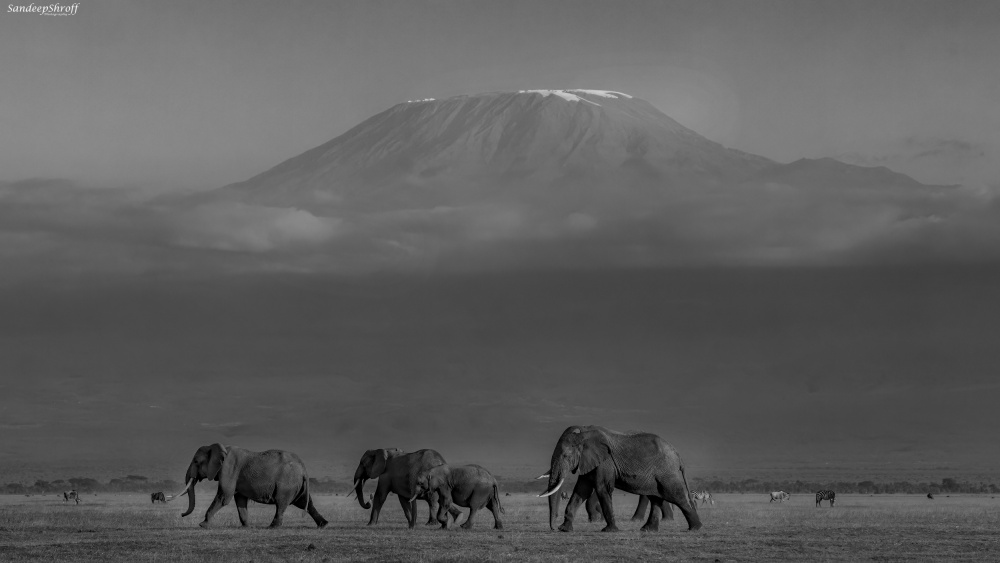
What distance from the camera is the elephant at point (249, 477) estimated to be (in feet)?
121

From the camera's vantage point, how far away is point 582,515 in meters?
47.1

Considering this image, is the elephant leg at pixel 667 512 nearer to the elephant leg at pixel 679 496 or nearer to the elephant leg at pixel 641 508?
the elephant leg at pixel 641 508

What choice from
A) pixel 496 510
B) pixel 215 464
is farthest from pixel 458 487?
pixel 215 464

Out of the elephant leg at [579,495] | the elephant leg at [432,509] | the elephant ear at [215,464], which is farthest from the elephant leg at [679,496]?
the elephant ear at [215,464]

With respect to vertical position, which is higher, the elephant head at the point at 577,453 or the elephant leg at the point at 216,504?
the elephant head at the point at 577,453

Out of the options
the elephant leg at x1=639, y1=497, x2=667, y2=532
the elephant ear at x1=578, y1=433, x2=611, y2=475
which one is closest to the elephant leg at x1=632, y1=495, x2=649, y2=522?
the elephant leg at x1=639, y1=497, x2=667, y2=532

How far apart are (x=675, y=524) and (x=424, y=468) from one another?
23.5ft

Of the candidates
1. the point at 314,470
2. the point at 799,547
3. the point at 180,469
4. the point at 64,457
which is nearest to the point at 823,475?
the point at 314,470

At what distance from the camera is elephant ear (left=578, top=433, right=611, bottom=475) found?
35.2 meters

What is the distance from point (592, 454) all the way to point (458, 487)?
484 centimetres

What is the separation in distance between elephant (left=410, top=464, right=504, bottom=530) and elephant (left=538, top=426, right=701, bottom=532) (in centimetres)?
287

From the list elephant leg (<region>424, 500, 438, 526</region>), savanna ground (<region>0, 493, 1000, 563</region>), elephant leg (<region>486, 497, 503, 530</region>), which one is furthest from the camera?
elephant leg (<region>424, 500, 438, 526</region>)

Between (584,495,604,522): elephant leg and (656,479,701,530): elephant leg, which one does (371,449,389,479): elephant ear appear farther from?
(656,479,701,530): elephant leg

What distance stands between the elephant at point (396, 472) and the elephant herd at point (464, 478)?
1.1 inches
